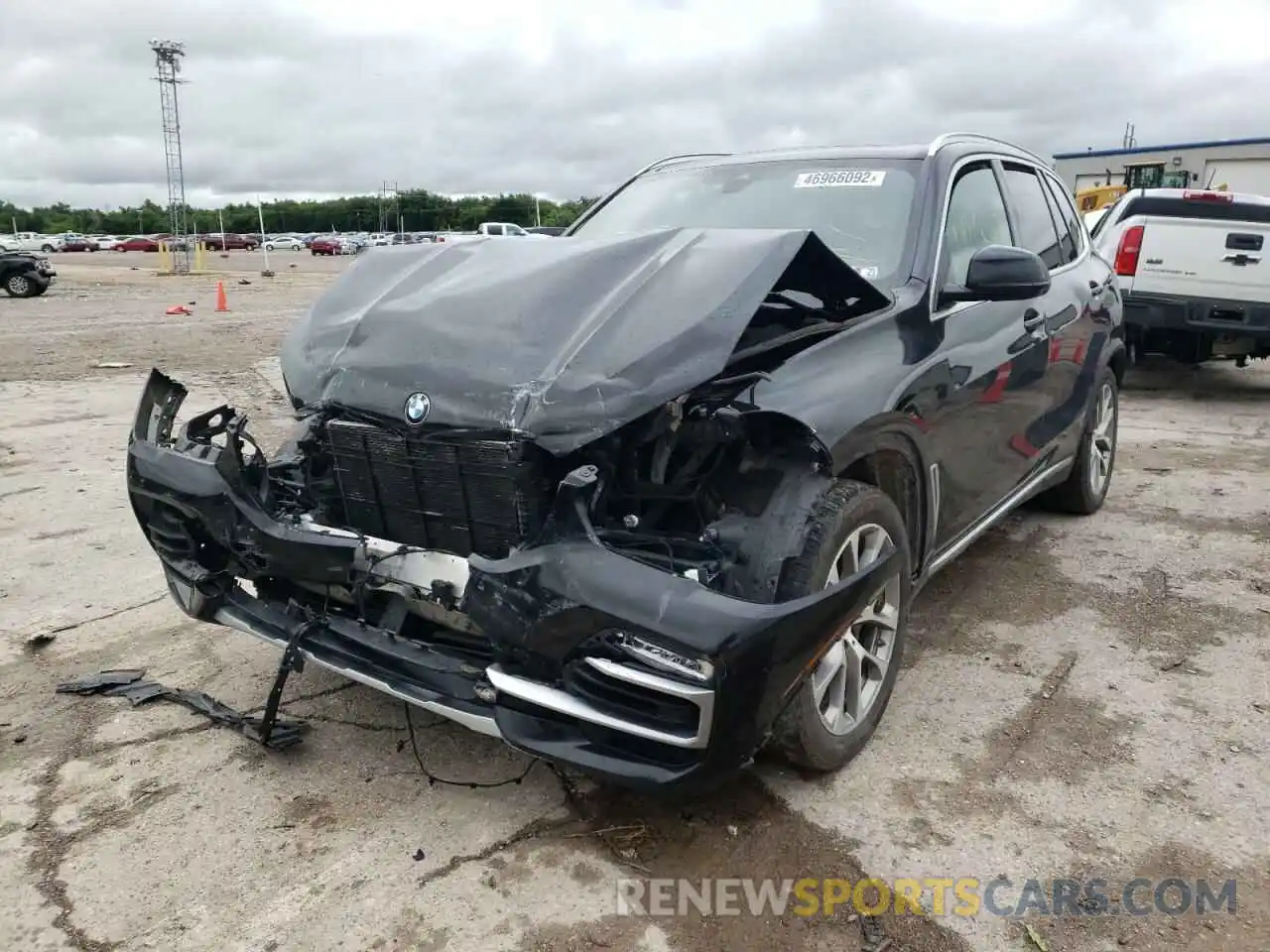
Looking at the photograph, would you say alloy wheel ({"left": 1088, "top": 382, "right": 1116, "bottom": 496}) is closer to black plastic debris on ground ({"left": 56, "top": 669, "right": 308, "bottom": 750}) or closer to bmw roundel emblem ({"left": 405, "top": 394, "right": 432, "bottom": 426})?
bmw roundel emblem ({"left": 405, "top": 394, "right": 432, "bottom": 426})

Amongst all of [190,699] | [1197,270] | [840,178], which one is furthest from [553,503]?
[1197,270]

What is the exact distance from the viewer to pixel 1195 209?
30.2 ft

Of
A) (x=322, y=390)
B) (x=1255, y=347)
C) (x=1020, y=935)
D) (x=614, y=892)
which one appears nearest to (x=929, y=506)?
(x=1020, y=935)

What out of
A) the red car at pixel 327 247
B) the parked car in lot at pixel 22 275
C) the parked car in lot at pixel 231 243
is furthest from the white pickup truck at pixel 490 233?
the parked car in lot at pixel 231 243

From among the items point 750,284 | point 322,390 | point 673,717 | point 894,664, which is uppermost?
point 750,284

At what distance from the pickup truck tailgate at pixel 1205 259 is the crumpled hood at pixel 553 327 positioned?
748 cm

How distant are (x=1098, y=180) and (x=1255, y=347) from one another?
2332 cm

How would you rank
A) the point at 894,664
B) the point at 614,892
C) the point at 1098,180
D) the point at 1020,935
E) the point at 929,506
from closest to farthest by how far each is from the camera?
the point at 1020,935 → the point at 614,892 → the point at 894,664 → the point at 929,506 → the point at 1098,180

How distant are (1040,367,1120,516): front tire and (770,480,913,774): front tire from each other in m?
2.52

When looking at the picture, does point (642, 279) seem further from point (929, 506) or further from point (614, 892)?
point (614, 892)

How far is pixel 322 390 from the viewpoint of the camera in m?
2.96

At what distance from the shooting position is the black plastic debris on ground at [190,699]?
3109 millimetres

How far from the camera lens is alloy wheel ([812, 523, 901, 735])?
2.80 metres

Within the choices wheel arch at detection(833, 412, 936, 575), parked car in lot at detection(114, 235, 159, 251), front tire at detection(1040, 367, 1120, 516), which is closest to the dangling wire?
wheel arch at detection(833, 412, 936, 575)
